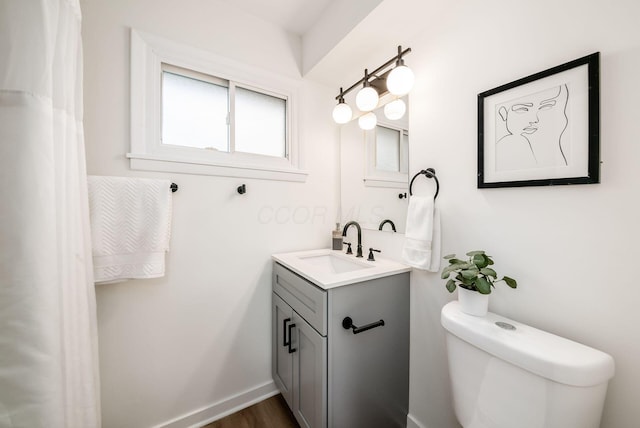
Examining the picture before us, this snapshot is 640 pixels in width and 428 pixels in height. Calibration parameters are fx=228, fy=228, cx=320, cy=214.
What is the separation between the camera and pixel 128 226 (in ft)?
3.55

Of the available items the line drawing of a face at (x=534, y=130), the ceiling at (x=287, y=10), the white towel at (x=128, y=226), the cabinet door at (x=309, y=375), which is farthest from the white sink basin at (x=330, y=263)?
the ceiling at (x=287, y=10)

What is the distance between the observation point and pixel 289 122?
5.38 ft

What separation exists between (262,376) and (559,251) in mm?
1711

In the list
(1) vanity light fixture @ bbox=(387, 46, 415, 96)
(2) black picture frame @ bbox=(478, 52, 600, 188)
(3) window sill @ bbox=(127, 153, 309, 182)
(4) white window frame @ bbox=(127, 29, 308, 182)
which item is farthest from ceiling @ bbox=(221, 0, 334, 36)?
(2) black picture frame @ bbox=(478, 52, 600, 188)

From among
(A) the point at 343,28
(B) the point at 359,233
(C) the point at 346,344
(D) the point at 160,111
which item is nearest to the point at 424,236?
(B) the point at 359,233

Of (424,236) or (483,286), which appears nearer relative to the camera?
(483,286)

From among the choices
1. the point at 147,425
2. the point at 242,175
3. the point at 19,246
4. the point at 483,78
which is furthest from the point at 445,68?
the point at 147,425

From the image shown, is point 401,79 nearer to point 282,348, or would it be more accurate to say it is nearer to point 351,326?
point 351,326

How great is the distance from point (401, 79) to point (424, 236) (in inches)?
31.1

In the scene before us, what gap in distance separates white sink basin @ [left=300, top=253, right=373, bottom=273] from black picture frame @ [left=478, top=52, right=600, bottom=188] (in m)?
0.88

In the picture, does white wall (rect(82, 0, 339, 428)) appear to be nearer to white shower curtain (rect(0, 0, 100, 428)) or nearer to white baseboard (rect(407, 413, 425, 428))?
white shower curtain (rect(0, 0, 100, 428))

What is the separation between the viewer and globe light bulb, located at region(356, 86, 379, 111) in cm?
134

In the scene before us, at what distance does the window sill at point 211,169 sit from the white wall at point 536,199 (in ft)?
2.71

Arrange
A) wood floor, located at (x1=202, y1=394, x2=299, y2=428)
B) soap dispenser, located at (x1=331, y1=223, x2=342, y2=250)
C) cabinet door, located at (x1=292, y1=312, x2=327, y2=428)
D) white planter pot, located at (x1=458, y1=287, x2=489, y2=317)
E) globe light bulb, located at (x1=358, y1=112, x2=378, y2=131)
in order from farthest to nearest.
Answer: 1. soap dispenser, located at (x1=331, y1=223, x2=342, y2=250)
2. globe light bulb, located at (x1=358, y1=112, x2=378, y2=131)
3. wood floor, located at (x1=202, y1=394, x2=299, y2=428)
4. cabinet door, located at (x1=292, y1=312, x2=327, y2=428)
5. white planter pot, located at (x1=458, y1=287, x2=489, y2=317)
